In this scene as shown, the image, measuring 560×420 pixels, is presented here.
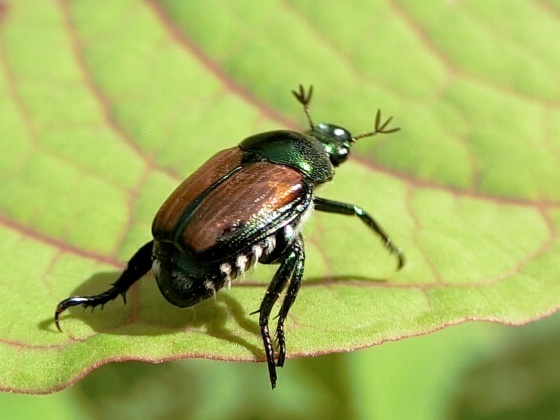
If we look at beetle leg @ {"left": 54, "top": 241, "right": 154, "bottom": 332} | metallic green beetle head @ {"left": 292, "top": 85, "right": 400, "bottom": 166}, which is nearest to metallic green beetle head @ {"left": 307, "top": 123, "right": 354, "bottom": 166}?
metallic green beetle head @ {"left": 292, "top": 85, "right": 400, "bottom": 166}

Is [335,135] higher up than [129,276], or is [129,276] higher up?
[335,135]

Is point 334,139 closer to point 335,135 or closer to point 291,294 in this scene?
point 335,135

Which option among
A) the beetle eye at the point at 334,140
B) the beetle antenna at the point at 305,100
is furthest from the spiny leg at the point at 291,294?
the beetle antenna at the point at 305,100

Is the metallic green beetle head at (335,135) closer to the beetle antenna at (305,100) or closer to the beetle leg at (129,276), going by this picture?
the beetle antenna at (305,100)

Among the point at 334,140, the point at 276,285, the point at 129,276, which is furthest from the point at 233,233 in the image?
the point at 334,140

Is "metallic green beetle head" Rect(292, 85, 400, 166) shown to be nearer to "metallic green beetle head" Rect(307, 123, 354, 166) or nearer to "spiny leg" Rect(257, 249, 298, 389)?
"metallic green beetle head" Rect(307, 123, 354, 166)

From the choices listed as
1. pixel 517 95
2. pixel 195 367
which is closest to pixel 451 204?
pixel 517 95
